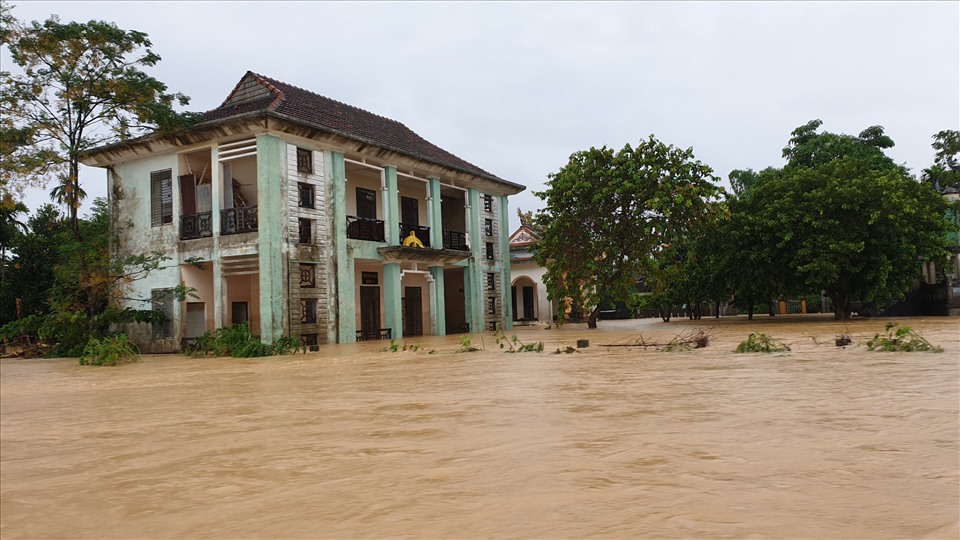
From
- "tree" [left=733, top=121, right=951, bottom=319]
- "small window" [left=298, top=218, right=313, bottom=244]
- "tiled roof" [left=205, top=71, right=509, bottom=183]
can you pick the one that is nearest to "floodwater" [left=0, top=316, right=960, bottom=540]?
"small window" [left=298, top=218, right=313, bottom=244]

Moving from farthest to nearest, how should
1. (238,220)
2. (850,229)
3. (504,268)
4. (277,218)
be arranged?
(504,268) < (850,229) < (238,220) < (277,218)

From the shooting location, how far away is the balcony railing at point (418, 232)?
2140cm

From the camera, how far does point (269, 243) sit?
16594mm

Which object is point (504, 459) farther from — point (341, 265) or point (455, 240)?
point (455, 240)

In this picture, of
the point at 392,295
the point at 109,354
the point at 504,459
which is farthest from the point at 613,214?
the point at 504,459

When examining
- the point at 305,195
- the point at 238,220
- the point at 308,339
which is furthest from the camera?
the point at 305,195

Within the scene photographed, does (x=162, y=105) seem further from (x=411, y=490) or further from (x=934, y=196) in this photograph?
(x=934, y=196)

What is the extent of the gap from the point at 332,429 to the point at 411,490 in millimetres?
1853

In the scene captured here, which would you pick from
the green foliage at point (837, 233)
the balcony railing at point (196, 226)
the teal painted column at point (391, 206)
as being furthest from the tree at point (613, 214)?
the balcony railing at point (196, 226)

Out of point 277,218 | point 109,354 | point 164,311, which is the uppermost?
point 277,218

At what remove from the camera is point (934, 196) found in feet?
69.2

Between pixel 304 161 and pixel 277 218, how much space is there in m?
1.90

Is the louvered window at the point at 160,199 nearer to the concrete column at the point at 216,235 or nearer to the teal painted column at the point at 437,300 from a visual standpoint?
the concrete column at the point at 216,235

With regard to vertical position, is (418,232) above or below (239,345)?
above
